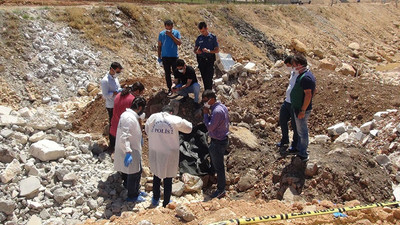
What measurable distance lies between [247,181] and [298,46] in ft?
52.3

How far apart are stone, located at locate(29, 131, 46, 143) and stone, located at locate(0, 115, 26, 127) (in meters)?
0.39

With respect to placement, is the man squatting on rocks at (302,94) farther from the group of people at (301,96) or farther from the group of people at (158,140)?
the group of people at (158,140)

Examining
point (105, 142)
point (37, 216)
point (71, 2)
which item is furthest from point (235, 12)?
point (37, 216)

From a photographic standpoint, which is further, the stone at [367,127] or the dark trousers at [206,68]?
the dark trousers at [206,68]

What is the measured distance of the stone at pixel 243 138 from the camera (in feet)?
24.0

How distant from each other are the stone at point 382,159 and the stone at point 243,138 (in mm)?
2097

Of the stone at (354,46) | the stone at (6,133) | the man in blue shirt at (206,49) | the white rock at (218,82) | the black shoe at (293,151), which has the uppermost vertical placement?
the man in blue shirt at (206,49)

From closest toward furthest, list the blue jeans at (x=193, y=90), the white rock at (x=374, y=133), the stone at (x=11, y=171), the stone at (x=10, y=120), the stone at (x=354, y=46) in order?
the stone at (x=11, y=171) < the stone at (x=10, y=120) < the white rock at (x=374, y=133) < the blue jeans at (x=193, y=90) < the stone at (x=354, y=46)

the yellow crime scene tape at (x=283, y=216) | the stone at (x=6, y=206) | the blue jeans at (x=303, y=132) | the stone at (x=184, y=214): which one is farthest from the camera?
the blue jeans at (x=303, y=132)

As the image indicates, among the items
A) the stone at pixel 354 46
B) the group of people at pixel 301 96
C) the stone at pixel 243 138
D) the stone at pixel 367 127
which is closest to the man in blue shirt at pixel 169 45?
the stone at pixel 243 138

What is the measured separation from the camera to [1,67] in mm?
11125

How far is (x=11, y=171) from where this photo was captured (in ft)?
19.2

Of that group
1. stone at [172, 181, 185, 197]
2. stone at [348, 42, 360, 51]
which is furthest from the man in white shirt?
stone at [348, 42, 360, 51]

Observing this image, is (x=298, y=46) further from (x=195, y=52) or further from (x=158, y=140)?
(x=158, y=140)
